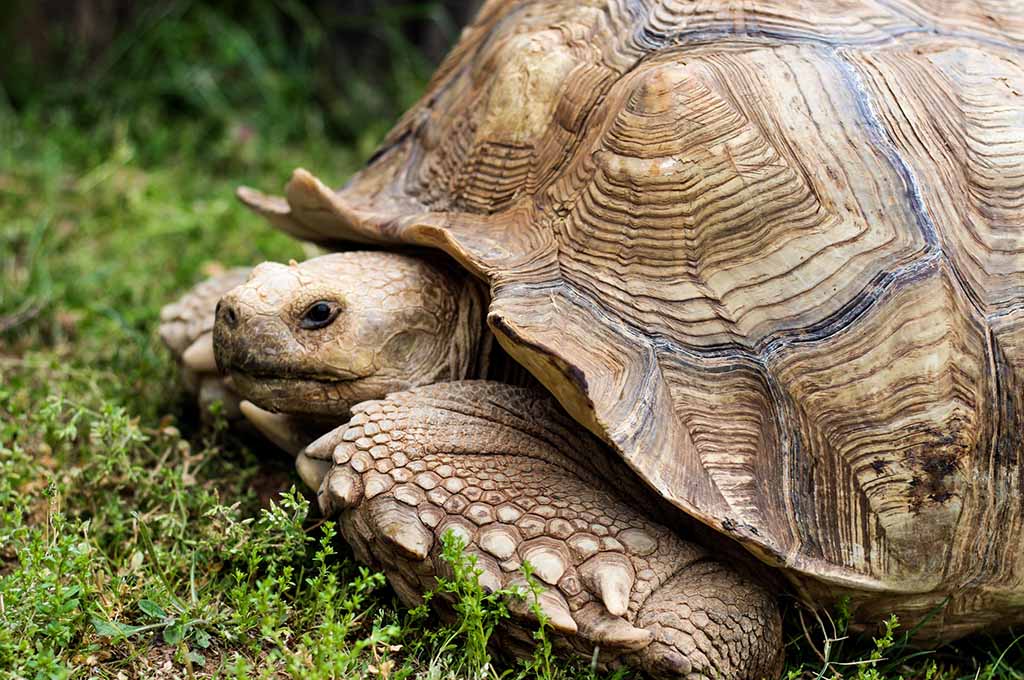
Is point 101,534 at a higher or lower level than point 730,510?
lower

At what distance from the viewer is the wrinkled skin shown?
7.78 ft

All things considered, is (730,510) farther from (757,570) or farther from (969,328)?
(969,328)

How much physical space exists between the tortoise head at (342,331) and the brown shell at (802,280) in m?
0.19

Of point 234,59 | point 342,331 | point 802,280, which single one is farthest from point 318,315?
point 234,59

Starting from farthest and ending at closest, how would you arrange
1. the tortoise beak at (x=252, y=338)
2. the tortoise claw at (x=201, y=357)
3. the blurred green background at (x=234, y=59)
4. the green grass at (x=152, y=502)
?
the blurred green background at (x=234, y=59)
the tortoise claw at (x=201, y=357)
the tortoise beak at (x=252, y=338)
the green grass at (x=152, y=502)

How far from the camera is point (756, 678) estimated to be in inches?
96.7

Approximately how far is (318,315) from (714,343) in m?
0.96

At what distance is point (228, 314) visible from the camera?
2.68 meters

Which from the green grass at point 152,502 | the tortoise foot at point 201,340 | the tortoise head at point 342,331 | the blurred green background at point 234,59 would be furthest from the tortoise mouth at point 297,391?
the blurred green background at point 234,59

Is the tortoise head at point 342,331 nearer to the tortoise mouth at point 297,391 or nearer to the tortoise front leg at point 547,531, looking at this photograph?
the tortoise mouth at point 297,391

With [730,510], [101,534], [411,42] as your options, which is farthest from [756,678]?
[411,42]

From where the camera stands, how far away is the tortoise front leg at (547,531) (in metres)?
2.35

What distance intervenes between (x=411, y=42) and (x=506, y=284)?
3.88 meters

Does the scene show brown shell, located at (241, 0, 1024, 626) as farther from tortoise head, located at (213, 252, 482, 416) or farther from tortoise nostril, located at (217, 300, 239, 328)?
tortoise nostril, located at (217, 300, 239, 328)
